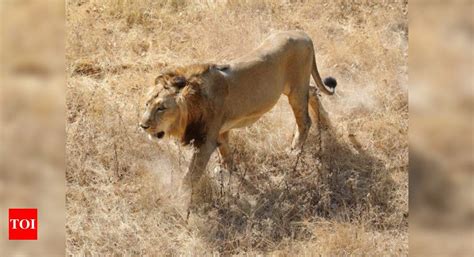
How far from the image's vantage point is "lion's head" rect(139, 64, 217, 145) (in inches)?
182

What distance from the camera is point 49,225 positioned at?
7.43ft

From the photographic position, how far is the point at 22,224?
2.16 metres

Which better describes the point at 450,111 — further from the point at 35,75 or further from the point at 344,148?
the point at 344,148

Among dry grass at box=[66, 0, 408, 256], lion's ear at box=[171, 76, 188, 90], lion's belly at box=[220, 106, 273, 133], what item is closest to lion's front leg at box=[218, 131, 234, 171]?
dry grass at box=[66, 0, 408, 256]

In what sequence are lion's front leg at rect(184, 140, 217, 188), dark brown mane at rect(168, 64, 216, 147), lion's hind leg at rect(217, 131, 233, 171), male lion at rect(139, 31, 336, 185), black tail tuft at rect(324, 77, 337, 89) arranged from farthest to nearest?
black tail tuft at rect(324, 77, 337, 89)
lion's hind leg at rect(217, 131, 233, 171)
lion's front leg at rect(184, 140, 217, 188)
dark brown mane at rect(168, 64, 216, 147)
male lion at rect(139, 31, 336, 185)

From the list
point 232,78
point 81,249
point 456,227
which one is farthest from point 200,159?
point 456,227

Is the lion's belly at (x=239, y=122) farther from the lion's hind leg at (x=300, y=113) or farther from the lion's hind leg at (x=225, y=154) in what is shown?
the lion's hind leg at (x=300, y=113)

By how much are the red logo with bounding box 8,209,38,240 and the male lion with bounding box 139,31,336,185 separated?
2383 millimetres

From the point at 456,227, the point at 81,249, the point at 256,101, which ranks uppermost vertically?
the point at 456,227

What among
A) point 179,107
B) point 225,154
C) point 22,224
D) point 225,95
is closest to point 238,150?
point 225,154

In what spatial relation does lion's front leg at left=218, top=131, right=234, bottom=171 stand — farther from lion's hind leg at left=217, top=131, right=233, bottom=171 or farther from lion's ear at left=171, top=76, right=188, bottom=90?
lion's ear at left=171, top=76, right=188, bottom=90

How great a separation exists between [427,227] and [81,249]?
10.5 ft

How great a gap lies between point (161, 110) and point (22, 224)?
2.52 m

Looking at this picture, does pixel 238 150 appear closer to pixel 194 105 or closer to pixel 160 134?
pixel 194 105
